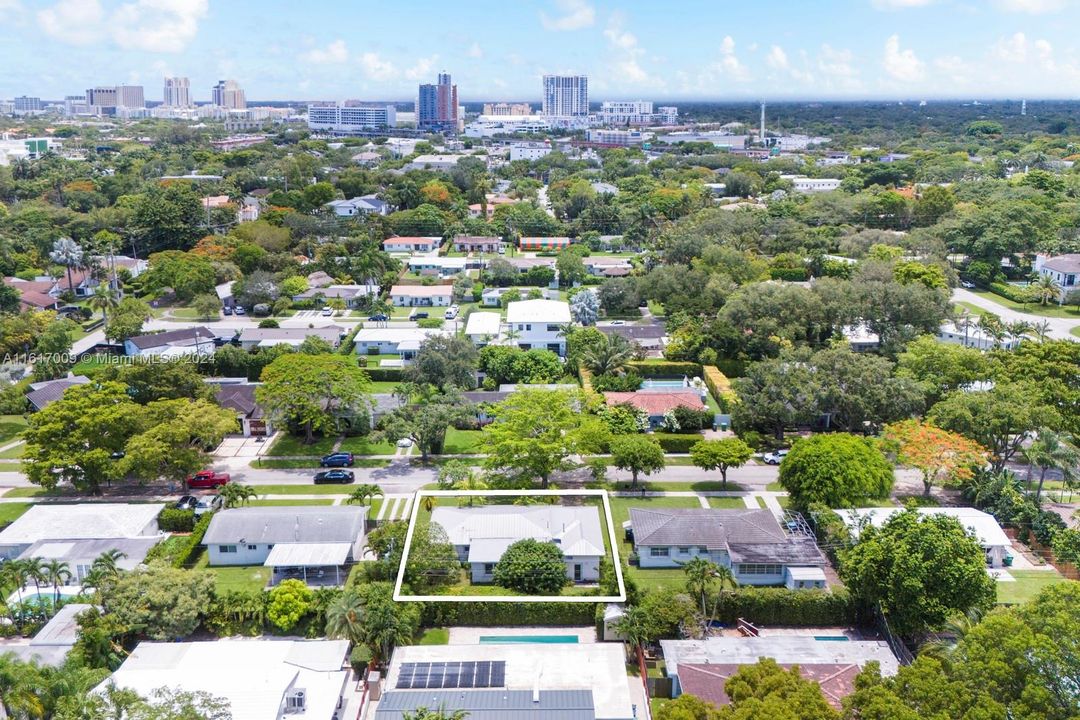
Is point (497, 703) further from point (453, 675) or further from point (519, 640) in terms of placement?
point (519, 640)

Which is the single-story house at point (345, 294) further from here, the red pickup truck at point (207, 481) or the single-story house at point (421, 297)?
the red pickup truck at point (207, 481)

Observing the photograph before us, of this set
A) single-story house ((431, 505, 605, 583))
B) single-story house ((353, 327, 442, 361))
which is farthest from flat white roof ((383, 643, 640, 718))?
single-story house ((353, 327, 442, 361))

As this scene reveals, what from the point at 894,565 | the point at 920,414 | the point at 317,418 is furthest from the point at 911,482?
the point at 317,418

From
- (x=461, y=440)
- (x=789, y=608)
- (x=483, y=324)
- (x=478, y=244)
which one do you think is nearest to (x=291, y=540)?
(x=461, y=440)

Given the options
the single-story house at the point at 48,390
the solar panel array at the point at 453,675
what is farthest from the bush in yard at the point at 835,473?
the single-story house at the point at 48,390

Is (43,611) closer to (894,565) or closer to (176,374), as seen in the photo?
(176,374)

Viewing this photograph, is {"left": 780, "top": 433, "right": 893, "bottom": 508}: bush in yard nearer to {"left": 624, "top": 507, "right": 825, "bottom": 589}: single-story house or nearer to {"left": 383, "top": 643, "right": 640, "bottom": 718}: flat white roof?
{"left": 624, "top": 507, "right": 825, "bottom": 589}: single-story house
